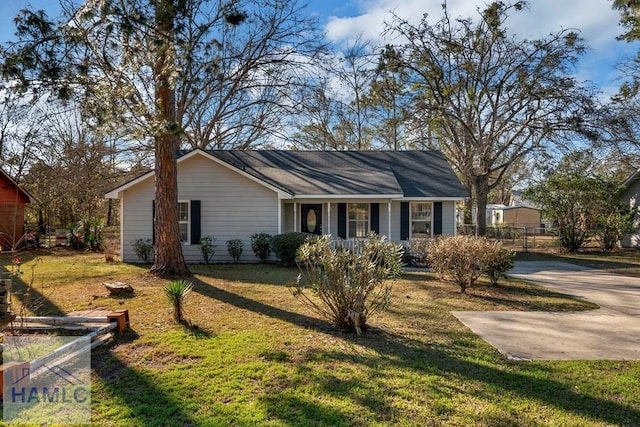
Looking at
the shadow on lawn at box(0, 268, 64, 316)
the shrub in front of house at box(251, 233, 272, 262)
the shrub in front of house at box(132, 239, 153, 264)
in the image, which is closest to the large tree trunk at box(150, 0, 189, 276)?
the shadow on lawn at box(0, 268, 64, 316)

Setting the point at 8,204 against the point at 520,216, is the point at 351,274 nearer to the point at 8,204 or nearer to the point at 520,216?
the point at 8,204

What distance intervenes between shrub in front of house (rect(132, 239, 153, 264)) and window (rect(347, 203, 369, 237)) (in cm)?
704

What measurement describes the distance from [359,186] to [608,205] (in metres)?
11.9

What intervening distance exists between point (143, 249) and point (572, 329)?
1222 cm

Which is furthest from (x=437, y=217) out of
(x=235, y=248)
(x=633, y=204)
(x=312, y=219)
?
(x=633, y=204)

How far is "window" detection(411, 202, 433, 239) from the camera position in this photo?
1510cm

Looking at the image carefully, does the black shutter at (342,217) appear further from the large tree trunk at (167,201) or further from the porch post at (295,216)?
the large tree trunk at (167,201)

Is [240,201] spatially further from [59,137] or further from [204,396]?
[59,137]

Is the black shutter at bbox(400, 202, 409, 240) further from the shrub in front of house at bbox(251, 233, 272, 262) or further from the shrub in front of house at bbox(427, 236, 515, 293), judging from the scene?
the shrub in front of house at bbox(427, 236, 515, 293)

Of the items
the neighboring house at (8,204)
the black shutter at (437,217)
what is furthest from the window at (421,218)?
the neighboring house at (8,204)

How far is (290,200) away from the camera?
14711mm

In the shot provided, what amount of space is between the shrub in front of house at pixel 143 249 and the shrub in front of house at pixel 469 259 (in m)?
9.58

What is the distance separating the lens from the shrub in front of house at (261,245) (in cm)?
1349

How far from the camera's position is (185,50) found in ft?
23.5
